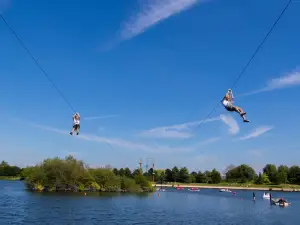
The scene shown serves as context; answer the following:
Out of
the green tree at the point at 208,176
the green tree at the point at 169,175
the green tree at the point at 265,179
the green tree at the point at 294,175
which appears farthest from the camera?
the green tree at the point at 169,175

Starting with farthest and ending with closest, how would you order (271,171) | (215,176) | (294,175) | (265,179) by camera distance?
(215,176), (271,171), (294,175), (265,179)

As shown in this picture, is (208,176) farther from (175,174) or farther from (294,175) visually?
(294,175)

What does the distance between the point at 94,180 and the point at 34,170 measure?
15293 mm

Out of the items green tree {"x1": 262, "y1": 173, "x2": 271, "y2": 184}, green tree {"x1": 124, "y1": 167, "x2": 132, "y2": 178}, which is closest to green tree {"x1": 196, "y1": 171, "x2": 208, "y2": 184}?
green tree {"x1": 262, "y1": 173, "x2": 271, "y2": 184}

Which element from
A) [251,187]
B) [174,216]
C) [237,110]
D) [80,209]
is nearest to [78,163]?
[80,209]

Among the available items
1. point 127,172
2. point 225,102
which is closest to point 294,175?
point 127,172

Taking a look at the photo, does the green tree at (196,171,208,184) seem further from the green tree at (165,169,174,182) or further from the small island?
the small island

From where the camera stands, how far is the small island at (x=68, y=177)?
87.9 meters

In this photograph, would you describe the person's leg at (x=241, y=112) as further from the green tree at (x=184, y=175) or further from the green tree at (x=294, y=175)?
the green tree at (x=294, y=175)

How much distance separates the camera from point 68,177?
291 feet

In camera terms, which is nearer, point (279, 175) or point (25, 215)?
point (25, 215)

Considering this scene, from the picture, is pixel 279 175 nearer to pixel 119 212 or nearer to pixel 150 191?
pixel 150 191

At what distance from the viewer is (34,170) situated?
89.2 metres

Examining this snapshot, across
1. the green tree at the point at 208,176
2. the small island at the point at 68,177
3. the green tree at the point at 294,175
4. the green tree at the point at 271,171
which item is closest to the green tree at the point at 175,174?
the green tree at the point at 208,176
